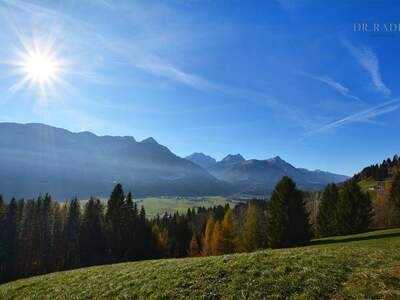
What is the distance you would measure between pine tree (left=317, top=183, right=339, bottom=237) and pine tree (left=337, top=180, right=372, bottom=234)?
4996 mm

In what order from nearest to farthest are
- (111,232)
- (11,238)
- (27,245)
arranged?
(11,238) < (27,245) < (111,232)

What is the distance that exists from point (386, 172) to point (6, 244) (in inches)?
8550

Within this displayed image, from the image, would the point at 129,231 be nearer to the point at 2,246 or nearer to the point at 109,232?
the point at 109,232

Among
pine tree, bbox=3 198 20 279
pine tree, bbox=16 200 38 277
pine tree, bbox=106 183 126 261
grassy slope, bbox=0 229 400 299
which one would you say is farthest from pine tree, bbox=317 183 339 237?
pine tree, bbox=3 198 20 279

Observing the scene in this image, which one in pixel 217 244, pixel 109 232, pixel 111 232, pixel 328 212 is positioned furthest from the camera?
pixel 109 232

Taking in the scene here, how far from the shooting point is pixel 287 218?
196 feet

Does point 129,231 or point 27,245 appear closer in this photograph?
point 27,245

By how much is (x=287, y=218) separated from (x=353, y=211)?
83.2 feet

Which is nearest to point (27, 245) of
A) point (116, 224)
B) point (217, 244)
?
point (116, 224)

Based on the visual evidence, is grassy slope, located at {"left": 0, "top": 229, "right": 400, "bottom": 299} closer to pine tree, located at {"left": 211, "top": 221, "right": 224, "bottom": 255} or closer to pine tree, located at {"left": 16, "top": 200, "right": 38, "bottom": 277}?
pine tree, located at {"left": 211, "top": 221, "right": 224, "bottom": 255}

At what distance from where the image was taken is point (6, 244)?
8081cm

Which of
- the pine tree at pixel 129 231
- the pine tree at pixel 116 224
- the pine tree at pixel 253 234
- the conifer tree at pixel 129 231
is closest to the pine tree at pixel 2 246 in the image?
the pine tree at pixel 116 224

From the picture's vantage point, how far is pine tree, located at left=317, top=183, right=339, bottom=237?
8103 centimetres

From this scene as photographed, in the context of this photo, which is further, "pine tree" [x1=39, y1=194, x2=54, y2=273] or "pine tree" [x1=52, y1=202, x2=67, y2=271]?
"pine tree" [x1=52, y1=202, x2=67, y2=271]
